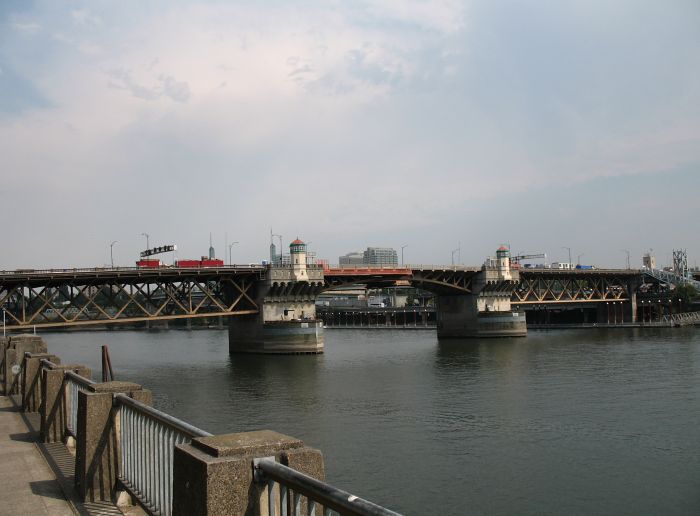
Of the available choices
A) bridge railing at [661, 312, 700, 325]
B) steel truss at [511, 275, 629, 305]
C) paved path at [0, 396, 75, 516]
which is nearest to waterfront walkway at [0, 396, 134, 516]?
paved path at [0, 396, 75, 516]

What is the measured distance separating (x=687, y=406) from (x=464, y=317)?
234 ft

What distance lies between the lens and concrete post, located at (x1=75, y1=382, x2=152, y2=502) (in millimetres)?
9844

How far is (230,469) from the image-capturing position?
18.0ft

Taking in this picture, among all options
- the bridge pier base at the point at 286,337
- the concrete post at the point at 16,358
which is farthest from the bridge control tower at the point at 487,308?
the concrete post at the point at 16,358

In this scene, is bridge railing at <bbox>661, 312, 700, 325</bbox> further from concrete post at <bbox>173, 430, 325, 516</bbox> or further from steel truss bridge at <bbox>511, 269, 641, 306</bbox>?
concrete post at <bbox>173, 430, 325, 516</bbox>

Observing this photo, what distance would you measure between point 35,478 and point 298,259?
7757 cm

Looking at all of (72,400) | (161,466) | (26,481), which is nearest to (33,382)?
(72,400)

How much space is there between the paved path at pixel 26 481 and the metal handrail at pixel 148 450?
95cm

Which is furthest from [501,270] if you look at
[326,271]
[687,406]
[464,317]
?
[687,406]

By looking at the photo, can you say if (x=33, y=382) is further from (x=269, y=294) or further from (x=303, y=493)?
(x=269, y=294)

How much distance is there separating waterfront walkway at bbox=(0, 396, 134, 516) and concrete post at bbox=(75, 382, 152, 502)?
0.83 feet

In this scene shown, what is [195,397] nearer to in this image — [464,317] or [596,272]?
[464,317]

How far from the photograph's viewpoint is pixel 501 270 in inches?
A: 4360

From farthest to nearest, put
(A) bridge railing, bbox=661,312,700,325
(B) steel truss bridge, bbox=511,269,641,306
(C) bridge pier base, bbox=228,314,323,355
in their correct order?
1. (A) bridge railing, bbox=661,312,700,325
2. (B) steel truss bridge, bbox=511,269,641,306
3. (C) bridge pier base, bbox=228,314,323,355
